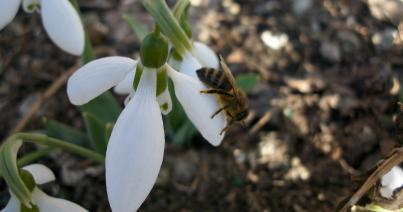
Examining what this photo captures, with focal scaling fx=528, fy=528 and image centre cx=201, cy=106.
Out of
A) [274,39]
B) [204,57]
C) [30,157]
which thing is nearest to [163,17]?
[204,57]

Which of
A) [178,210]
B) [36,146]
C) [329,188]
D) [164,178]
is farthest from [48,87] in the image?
[329,188]

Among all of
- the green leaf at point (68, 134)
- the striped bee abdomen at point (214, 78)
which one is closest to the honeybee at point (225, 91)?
the striped bee abdomen at point (214, 78)

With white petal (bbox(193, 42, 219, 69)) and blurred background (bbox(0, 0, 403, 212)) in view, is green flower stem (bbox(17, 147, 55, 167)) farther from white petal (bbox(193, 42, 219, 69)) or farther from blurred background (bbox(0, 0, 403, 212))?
white petal (bbox(193, 42, 219, 69))

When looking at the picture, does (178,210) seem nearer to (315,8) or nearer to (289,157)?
(289,157)

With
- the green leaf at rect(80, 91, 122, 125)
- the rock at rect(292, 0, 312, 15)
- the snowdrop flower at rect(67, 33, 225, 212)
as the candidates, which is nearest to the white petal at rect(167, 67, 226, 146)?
the snowdrop flower at rect(67, 33, 225, 212)

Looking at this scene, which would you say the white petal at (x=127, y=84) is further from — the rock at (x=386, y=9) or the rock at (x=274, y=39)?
the rock at (x=386, y=9)

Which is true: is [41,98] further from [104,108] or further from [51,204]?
[51,204]
